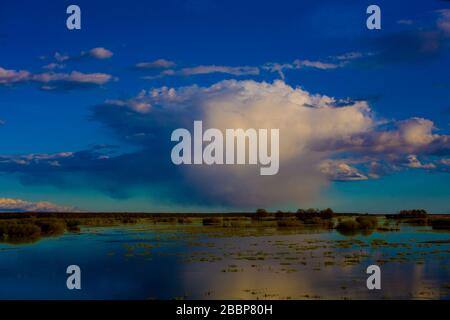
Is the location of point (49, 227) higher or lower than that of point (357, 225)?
higher

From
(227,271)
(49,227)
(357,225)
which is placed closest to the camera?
(227,271)

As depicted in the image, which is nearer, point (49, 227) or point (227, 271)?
point (227, 271)

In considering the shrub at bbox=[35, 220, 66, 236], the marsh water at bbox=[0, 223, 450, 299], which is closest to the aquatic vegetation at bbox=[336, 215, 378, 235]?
the marsh water at bbox=[0, 223, 450, 299]

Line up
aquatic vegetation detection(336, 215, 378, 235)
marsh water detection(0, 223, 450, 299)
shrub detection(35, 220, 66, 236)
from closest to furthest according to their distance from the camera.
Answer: marsh water detection(0, 223, 450, 299) < shrub detection(35, 220, 66, 236) < aquatic vegetation detection(336, 215, 378, 235)

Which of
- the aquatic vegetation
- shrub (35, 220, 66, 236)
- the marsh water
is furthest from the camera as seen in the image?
the aquatic vegetation

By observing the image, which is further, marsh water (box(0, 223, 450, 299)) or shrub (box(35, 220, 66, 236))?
shrub (box(35, 220, 66, 236))

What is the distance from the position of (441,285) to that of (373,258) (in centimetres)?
760

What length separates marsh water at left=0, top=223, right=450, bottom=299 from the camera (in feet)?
62.8

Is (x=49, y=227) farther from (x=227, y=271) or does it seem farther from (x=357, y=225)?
(x=227, y=271)

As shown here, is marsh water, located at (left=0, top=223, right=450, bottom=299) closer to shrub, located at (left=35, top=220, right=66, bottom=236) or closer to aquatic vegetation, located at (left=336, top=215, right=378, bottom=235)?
shrub, located at (left=35, top=220, right=66, bottom=236)

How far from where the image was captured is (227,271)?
75.4ft

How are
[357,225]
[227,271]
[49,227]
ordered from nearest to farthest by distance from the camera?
1. [227,271]
2. [49,227]
3. [357,225]

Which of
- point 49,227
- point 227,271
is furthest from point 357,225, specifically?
point 227,271

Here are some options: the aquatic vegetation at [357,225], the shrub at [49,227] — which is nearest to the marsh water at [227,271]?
the shrub at [49,227]
